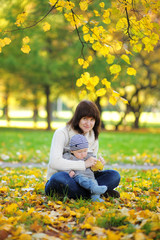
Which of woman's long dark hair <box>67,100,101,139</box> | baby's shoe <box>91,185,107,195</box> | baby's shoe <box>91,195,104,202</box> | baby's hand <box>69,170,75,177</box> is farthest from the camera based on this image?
woman's long dark hair <box>67,100,101,139</box>

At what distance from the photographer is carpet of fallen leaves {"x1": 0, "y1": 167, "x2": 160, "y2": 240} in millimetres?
2428

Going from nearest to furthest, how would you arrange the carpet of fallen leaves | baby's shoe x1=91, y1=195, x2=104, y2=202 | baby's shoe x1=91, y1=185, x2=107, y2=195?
the carpet of fallen leaves
baby's shoe x1=91, y1=185, x2=107, y2=195
baby's shoe x1=91, y1=195, x2=104, y2=202

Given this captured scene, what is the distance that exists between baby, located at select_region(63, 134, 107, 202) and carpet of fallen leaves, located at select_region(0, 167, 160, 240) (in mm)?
137

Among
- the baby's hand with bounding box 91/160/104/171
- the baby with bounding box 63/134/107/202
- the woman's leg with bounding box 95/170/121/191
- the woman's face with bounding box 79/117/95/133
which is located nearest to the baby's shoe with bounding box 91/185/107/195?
the baby with bounding box 63/134/107/202

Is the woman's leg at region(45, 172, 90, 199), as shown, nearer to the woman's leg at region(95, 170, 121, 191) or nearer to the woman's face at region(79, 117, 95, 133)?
the woman's leg at region(95, 170, 121, 191)

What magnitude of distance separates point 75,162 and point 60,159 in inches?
7.0

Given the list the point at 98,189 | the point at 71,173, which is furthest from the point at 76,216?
the point at 71,173

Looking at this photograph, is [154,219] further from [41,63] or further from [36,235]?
[41,63]

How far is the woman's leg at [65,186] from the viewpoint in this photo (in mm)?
3475

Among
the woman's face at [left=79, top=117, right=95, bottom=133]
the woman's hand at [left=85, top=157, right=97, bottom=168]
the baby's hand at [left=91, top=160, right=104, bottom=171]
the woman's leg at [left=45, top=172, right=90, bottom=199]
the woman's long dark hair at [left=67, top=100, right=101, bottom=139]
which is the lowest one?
the woman's leg at [left=45, top=172, right=90, bottom=199]

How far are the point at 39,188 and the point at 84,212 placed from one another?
1.16 meters

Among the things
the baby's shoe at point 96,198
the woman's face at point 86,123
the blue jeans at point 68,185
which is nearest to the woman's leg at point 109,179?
the blue jeans at point 68,185

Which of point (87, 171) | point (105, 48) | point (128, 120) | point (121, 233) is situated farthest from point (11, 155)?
point (128, 120)

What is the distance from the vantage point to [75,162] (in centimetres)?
350
